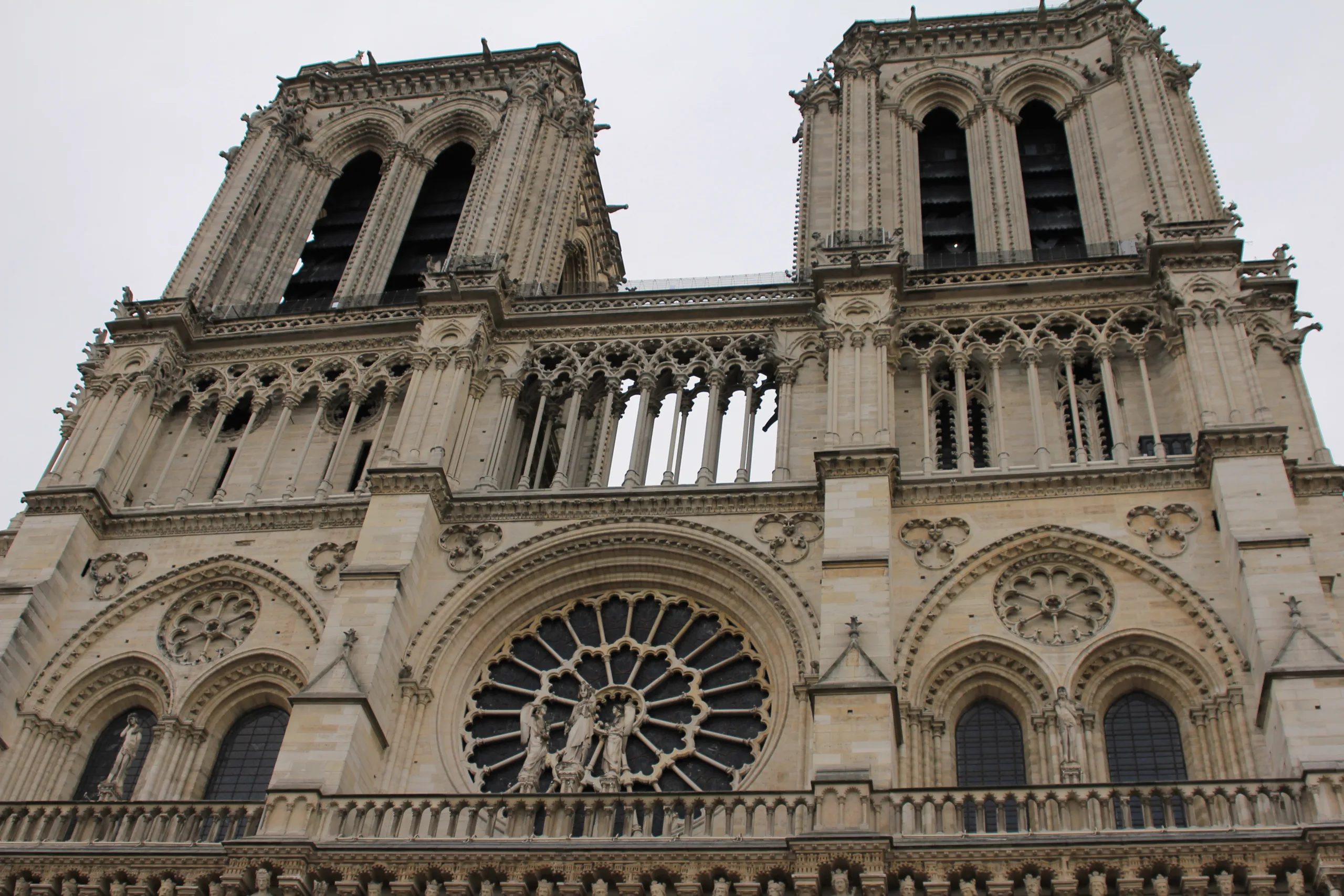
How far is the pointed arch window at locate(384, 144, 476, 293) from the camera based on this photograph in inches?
1165

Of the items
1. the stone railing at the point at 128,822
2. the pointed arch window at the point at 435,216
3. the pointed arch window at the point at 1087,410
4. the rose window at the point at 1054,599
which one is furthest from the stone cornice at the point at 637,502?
the pointed arch window at the point at 435,216

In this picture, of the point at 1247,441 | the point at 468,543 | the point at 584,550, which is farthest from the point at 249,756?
the point at 1247,441

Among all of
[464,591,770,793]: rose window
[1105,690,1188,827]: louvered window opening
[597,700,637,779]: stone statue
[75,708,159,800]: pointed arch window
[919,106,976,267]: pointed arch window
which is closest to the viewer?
[1105,690,1188,827]: louvered window opening

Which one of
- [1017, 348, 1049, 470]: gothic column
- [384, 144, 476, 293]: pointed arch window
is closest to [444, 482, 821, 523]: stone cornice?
[1017, 348, 1049, 470]: gothic column

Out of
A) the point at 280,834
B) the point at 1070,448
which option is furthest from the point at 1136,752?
the point at 280,834

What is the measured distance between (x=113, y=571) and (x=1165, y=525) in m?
15.3

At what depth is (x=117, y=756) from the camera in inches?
808

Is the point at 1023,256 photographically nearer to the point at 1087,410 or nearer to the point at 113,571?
the point at 1087,410

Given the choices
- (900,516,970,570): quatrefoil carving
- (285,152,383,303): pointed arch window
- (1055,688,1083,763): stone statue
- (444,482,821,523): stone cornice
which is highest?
(285,152,383,303): pointed arch window

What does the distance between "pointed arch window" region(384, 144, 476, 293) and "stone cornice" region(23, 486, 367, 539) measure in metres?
7.00

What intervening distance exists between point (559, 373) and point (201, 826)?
966 centimetres

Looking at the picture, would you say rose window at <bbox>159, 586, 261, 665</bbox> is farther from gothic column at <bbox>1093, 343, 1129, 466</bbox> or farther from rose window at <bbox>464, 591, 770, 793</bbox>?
gothic column at <bbox>1093, 343, 1129, 466</bbox>

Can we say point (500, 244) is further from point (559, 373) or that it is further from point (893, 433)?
point (893, 433)

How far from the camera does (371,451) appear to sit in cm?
2406
